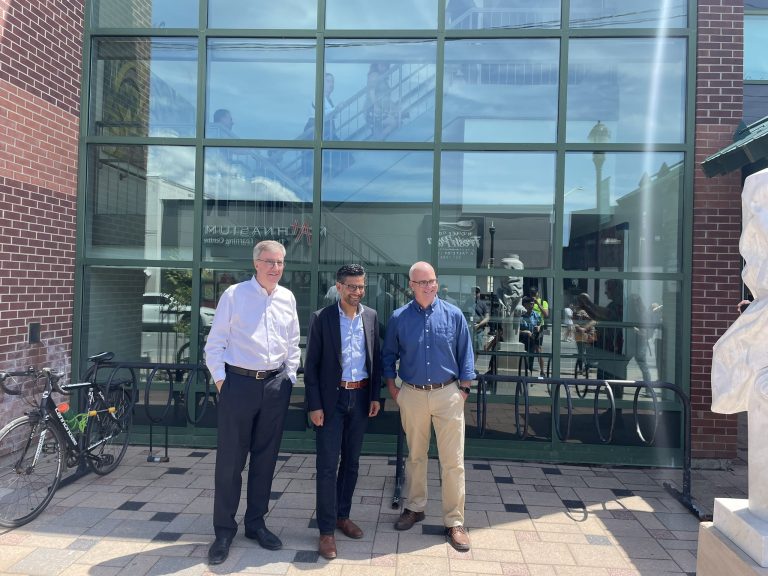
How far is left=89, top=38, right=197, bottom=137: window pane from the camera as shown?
5.76 metres

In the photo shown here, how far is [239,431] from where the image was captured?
338 cm

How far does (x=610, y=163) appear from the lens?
5.51 meters

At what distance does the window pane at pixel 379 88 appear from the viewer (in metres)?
5.65

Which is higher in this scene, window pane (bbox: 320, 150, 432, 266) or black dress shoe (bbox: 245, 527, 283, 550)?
window pane (bbox: 320, 150, 432, 266)

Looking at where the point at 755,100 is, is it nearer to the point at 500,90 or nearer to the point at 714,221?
the point at 714,221

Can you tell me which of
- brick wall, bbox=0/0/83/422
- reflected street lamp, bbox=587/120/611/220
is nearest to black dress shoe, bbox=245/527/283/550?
brick wall, bbox=0/0/83/422

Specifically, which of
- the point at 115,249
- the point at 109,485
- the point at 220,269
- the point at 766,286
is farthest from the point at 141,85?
the point at 766,286

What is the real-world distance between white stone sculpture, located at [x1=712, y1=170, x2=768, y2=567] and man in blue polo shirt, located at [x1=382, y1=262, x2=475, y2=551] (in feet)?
5.00

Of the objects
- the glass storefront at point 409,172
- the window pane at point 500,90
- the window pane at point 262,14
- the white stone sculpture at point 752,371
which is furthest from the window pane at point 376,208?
the white stone sculpture at point 752,371

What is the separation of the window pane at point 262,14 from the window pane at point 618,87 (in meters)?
2.68

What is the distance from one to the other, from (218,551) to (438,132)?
412cm

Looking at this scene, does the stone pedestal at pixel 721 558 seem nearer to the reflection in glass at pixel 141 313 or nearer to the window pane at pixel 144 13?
the reflection in glass at pixel 141 313

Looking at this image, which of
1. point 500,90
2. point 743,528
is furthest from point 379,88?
point 743,528

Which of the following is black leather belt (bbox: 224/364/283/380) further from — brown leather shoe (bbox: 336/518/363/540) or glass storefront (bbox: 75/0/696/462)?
glass storefront (bbox: 75/0/696/462)
